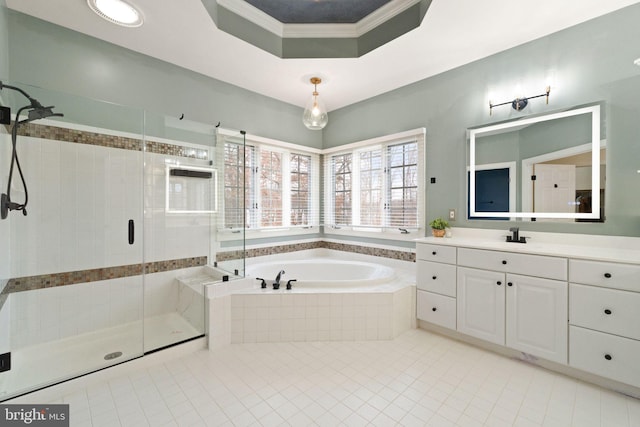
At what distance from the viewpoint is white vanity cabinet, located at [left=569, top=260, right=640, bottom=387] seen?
1.74 metres

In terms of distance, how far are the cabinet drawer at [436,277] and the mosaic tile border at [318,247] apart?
497mm

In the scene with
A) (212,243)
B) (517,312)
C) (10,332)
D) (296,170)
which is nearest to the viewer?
(10,332)

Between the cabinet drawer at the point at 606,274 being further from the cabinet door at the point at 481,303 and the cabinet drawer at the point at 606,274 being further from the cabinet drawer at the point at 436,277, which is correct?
the cabinet drawer at the point at 436,277

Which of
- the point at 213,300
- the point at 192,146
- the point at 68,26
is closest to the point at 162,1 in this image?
the point at 68,26

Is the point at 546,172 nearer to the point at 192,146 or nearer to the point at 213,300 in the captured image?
the point at 213,300

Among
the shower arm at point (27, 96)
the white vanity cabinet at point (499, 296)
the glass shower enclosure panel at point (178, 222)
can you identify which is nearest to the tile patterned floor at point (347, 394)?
the white vanity cabinet at point (499, 296)

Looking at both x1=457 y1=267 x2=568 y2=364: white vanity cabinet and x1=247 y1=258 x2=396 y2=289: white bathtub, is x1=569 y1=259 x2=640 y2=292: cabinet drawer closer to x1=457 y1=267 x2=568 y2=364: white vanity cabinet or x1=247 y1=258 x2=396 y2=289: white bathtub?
x1=457 y1=267 x2=568 y2=364: white vanity cabinet

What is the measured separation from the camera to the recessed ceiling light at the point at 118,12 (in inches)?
79.9

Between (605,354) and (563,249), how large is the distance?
2.36 feet

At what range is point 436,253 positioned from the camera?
8.79 ft

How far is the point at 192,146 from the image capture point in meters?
2.95

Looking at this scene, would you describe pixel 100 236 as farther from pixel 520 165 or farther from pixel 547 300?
pixel 520 165

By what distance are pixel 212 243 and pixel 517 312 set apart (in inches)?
115

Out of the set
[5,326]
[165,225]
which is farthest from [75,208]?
[5,326]
